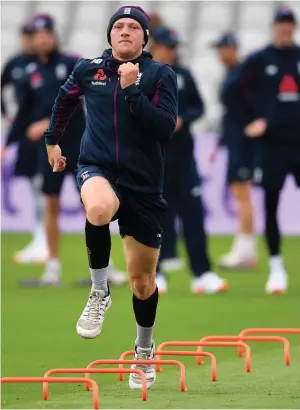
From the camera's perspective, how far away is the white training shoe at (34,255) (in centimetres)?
1402

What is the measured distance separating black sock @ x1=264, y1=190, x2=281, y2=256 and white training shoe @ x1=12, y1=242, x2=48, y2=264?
3.95 m

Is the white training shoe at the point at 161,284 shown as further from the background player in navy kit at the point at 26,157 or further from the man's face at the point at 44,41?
the background player in navy kit at the point at 26,157

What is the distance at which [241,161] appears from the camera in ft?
44.2

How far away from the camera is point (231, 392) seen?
628 centimetres

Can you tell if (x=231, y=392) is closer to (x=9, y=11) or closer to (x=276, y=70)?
(x=276, y=70)

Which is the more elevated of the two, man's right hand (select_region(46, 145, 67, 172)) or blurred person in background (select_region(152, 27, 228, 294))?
man's right hand (select_region(46, 145, 67, 172))

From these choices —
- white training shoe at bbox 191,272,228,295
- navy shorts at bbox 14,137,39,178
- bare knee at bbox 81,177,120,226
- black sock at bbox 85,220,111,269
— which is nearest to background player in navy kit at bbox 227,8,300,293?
white training shoe at bbox 191,272,228,295

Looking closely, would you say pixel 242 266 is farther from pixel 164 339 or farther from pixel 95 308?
pixel 95 308

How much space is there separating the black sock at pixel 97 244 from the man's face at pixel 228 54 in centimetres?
767

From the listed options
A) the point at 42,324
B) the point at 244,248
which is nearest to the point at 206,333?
the point at 42,324

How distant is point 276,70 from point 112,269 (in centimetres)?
261

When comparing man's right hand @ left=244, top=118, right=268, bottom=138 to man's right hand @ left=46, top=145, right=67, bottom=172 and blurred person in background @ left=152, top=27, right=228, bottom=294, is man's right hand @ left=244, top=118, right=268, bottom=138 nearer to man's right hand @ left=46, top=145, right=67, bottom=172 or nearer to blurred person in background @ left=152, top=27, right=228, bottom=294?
blurred person in background @ left=152, top=27, right=228, bottom=294

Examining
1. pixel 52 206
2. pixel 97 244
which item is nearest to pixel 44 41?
pixel 52 206

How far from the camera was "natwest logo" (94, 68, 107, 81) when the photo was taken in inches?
252
